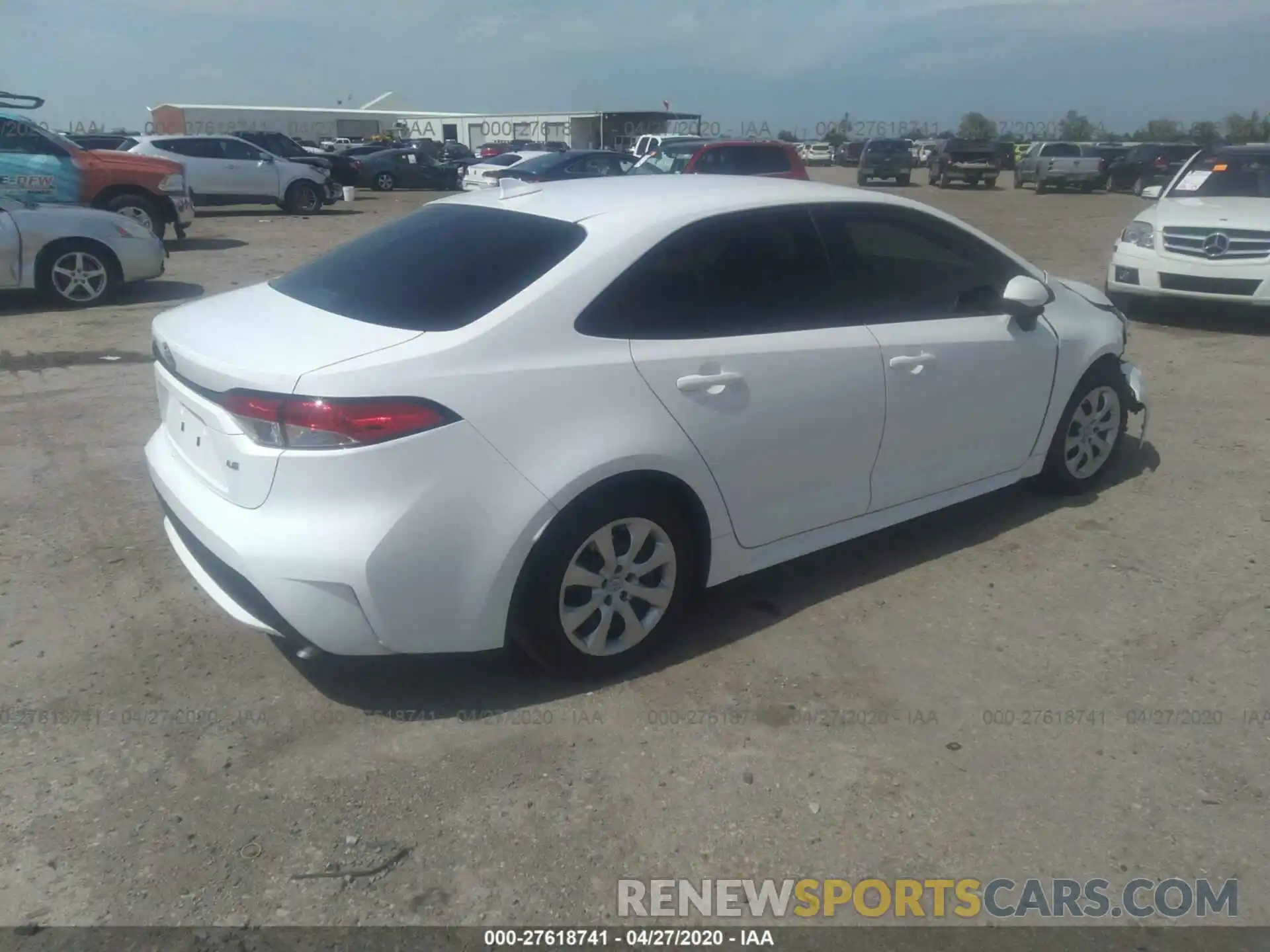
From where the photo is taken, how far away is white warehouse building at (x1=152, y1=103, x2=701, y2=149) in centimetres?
4894

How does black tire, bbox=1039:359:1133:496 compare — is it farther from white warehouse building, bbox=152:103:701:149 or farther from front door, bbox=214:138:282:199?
white warehouse building, bbox=152:103:701:149

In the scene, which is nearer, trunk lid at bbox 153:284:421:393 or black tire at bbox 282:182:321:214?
trunk lid at bbox 153:284:421:393

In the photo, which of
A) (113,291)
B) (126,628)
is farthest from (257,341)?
(113,291)

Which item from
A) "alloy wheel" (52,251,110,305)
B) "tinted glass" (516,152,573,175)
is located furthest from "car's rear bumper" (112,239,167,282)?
"tinted glass" (516,152,573,175)

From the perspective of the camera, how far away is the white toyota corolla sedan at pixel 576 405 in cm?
309

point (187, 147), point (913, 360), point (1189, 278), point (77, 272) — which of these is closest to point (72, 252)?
point (77, 272)

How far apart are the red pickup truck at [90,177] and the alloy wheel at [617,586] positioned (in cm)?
1216

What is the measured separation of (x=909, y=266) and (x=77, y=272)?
8742mm

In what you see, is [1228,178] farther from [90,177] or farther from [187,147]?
[187,147]

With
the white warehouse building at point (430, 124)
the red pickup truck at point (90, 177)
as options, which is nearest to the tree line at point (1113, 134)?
the white warehouse building at point (430, 124)

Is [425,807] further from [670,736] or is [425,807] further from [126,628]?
[126,628]

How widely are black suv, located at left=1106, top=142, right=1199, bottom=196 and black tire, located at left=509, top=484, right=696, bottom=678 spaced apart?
106 feet

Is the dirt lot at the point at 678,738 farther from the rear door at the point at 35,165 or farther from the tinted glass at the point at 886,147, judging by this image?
the tinted glass at the point at 886,147

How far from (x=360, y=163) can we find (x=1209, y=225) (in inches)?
988
